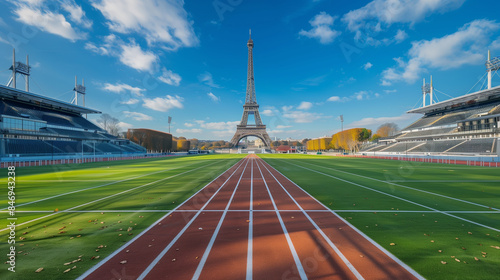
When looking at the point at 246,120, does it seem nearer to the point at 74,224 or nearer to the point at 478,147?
the point at 478,147

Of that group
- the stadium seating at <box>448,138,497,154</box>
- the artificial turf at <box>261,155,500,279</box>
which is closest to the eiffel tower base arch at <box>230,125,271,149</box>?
the stadium seating at <box>448,138,497,154</box>

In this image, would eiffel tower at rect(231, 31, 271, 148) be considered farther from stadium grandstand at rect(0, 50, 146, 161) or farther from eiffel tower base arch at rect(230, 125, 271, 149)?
stadium grandstand at rect(0, 50, 146, 161)

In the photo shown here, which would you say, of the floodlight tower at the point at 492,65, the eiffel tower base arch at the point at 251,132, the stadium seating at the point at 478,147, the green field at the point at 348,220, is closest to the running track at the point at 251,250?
the green field at the point at 348,220

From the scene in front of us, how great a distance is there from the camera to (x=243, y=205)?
7.04 meters

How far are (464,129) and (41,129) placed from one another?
90574 millimetres

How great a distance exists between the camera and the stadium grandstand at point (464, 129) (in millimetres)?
32850

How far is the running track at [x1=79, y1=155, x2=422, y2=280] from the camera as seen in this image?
126 inches

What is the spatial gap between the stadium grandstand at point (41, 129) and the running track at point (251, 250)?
3687cm

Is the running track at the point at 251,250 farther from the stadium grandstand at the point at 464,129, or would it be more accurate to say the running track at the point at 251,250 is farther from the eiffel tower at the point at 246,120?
the eiffel tower at the point at 246,120

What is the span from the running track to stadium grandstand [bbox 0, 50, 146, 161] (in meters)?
36.9

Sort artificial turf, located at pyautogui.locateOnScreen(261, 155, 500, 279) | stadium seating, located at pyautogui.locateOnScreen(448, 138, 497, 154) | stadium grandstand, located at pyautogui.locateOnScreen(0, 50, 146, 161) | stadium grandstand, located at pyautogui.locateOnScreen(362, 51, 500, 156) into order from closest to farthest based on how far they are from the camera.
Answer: artificial turf, located at pyautogui.locateOnScreen(261, 155, 500, 279)
stadium seating, located at pyautogui.locateOnScreen(448, 138, 497, 154)
stadium grandstand, located at pyautogui.locateOnScreen(0, 50, 146, 161)
stadium grandstand, located at pyautogui.locateOnScreen(362, 51, 500, 156)

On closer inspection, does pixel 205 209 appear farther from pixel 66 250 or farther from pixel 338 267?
pixel 338 267

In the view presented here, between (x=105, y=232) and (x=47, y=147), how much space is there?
45.2 metres

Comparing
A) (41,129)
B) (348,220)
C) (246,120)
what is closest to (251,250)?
(348,220)
